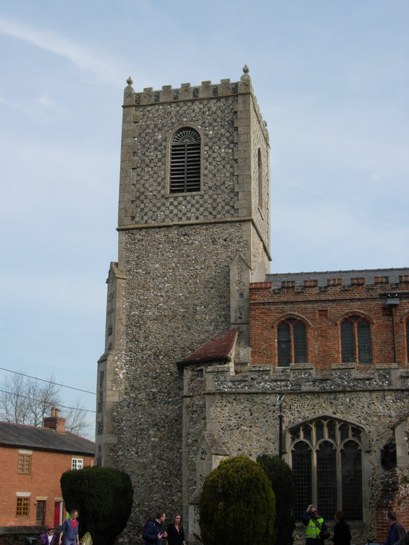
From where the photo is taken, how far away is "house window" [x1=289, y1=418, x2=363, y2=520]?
71.9 feet

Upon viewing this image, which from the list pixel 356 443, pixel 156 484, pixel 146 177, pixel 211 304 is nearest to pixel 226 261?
pixel 211 304

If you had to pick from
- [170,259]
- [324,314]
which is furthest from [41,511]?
[324,314]

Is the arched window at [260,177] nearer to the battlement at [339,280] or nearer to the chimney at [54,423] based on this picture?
the battlement at [339,280]

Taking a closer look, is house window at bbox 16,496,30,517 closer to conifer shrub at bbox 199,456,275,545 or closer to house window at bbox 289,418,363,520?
house window at bbox 289,418,363,520

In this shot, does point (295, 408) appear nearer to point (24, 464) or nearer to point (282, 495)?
point (282, 495)

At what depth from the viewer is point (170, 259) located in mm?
32125

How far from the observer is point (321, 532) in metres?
18.2

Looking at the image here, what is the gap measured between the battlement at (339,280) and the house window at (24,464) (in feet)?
56.0

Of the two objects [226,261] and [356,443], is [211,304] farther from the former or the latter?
[356,443]

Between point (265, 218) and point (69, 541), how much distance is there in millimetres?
20039

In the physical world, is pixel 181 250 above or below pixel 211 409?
above

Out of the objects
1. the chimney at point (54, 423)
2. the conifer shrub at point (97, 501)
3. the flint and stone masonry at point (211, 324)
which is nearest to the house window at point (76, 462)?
the chimney at point (54, 423)

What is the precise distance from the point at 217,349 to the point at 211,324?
2.93 meters

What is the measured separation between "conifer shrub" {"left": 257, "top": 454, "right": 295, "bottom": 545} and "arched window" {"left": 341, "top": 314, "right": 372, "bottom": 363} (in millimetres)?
8985
